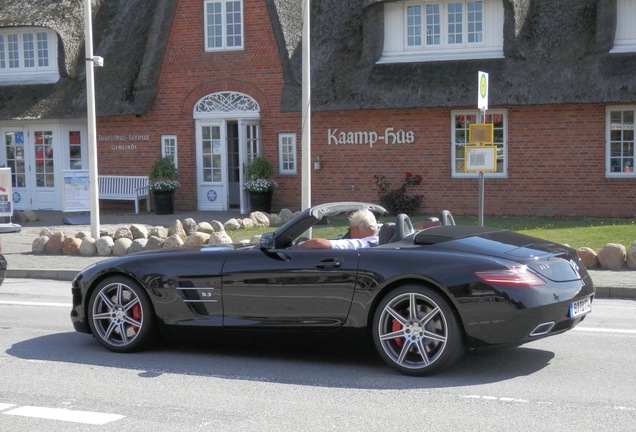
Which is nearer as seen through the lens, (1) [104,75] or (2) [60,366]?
(2) [60,366]

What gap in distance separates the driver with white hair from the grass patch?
224 inches

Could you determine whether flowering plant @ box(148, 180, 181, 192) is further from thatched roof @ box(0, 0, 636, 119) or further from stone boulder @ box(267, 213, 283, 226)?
stone boulder @ box(267, 213, 283, 226)

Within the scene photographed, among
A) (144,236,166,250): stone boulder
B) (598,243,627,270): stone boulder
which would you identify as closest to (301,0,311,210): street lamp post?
(144,236,166,250): stone boulder

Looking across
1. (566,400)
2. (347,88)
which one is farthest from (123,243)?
(566,400)

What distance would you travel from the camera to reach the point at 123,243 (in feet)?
54.1

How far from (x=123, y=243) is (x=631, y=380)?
36.2 ft

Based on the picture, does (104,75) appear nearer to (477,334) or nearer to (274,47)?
(274,47)

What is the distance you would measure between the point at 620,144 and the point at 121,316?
15.9m

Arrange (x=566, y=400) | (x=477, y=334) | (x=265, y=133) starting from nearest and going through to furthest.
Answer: (x=566, y=400), (x=477, y=334), (x=265, y=133)

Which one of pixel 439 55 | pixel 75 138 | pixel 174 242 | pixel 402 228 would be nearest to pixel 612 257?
pixel 402 228

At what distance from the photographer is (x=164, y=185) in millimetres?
24734

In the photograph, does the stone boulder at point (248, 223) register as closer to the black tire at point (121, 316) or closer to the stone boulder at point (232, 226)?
the stone boulder at point (232, 226)

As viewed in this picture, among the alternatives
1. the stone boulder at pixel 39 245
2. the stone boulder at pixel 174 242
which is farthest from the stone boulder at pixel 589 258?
the stone boulder at pixel 39 245

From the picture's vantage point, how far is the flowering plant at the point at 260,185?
23.8 metres
